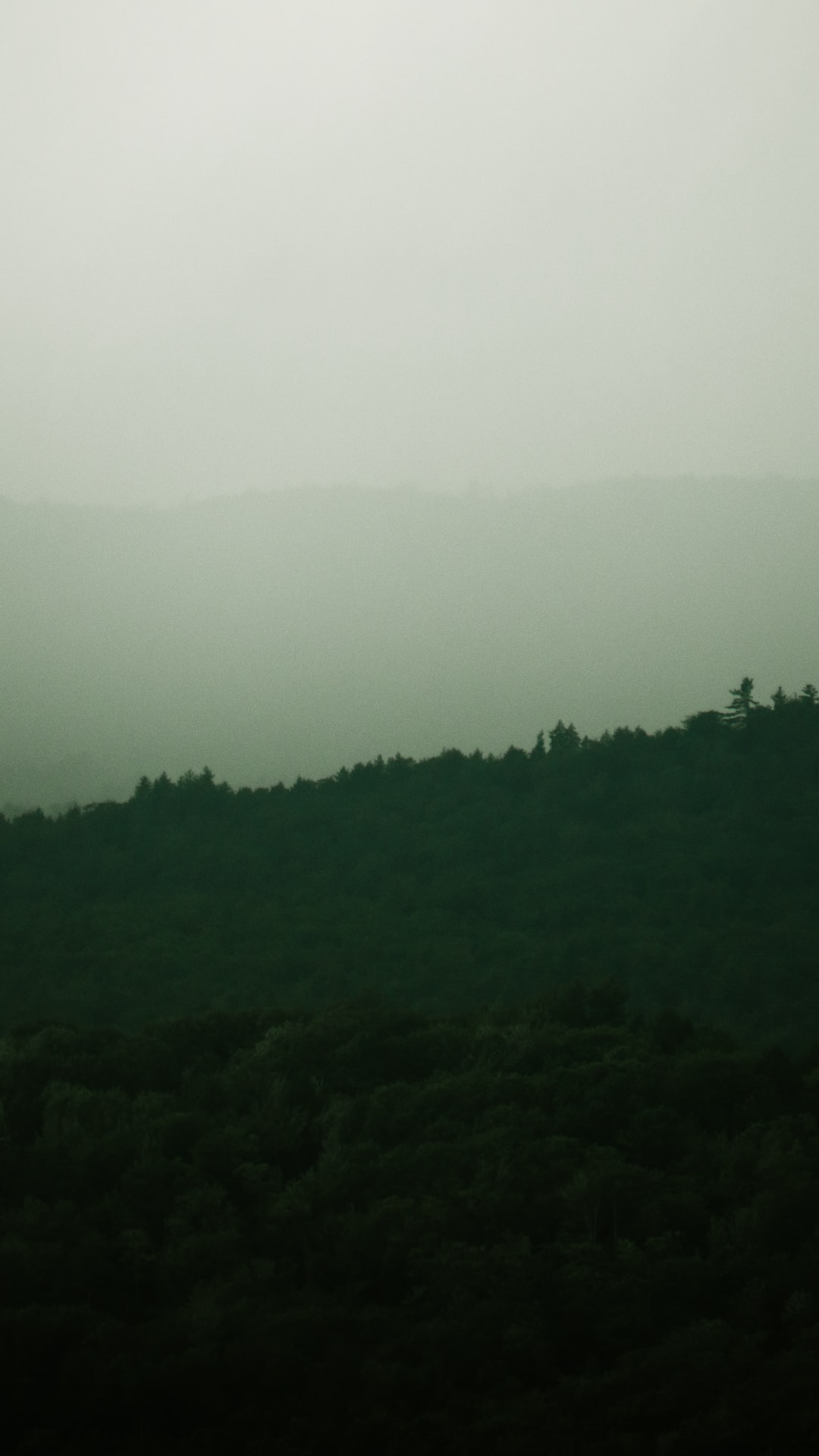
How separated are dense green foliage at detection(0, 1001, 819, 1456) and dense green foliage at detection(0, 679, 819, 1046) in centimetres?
Result: 1300

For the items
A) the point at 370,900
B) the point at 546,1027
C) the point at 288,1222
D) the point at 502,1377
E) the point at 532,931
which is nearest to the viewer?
the point at 502,1377

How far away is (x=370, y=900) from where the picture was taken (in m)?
55.6

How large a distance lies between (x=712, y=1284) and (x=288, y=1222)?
6.91 meters

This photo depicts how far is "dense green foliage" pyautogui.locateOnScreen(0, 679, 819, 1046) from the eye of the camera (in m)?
45.6

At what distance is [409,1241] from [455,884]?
113 ft

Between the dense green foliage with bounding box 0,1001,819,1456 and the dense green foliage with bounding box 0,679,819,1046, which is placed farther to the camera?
the dense green foliage with bounding box 0,679,819,1046

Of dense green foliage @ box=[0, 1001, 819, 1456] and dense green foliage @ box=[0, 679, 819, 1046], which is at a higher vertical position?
dense green foliage @ box=[0, 679, 819, 1046]

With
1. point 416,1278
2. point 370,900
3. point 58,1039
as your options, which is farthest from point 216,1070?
point 370,900

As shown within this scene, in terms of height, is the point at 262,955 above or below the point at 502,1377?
above

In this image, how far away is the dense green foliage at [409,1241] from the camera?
53.8 ft

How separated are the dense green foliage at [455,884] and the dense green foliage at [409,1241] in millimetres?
12995

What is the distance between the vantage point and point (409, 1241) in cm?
2086

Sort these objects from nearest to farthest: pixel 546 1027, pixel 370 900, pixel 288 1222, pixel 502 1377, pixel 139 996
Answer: pixel 502 1377, pixel 288 1222, pixel 546 1027, pixel 139 996, pixel 370 900

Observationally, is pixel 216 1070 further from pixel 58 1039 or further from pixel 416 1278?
pixel 416 1278
